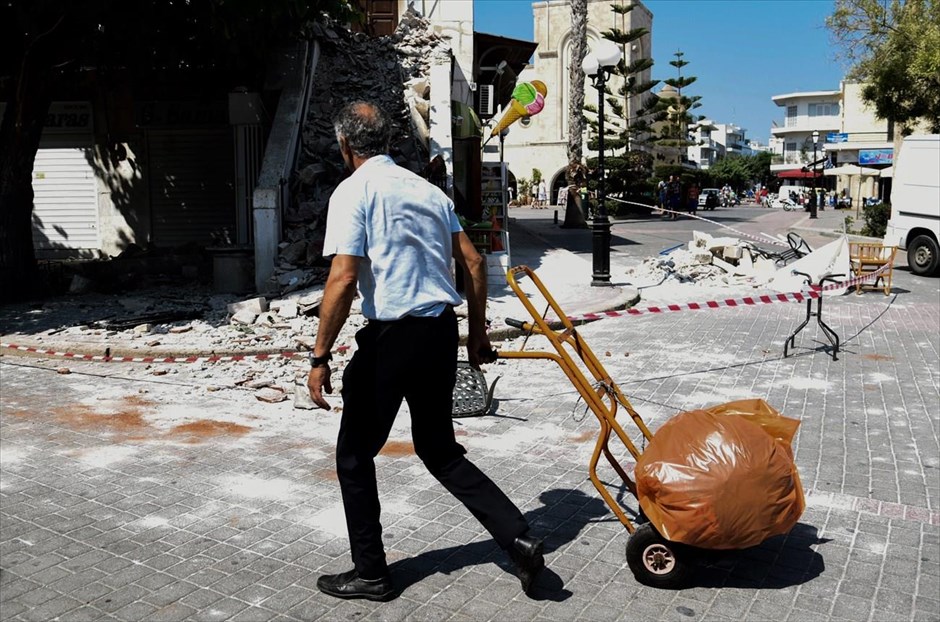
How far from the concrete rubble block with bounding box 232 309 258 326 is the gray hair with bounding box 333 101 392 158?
Answer: 6952 mm

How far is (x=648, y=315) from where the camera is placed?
11.8 m

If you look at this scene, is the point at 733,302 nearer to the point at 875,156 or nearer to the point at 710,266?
the point at 710,266

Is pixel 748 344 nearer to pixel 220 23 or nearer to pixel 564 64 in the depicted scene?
pixel 220 23

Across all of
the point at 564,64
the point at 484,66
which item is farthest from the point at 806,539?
the point at 564,64

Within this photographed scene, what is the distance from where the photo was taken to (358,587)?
146 inches

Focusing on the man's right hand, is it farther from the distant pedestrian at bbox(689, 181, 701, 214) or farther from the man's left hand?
the distant pedestrian at bbox(689, 181, 701, 214)

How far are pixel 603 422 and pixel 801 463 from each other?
7.30 feet

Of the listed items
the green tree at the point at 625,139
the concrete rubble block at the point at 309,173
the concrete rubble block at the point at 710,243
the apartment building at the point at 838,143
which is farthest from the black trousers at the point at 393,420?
the green tree at the point at 625,139

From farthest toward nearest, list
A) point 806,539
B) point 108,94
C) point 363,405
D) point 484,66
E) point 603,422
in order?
point 484,66
point 108,94
point 806,539
point 603,422
point 363,405

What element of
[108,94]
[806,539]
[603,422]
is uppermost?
[108,94]

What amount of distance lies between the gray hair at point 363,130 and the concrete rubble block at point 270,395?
161 inches

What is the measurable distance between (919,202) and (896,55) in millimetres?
7245

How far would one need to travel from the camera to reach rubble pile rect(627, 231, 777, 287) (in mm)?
14883

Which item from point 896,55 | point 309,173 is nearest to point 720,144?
point 896,55
